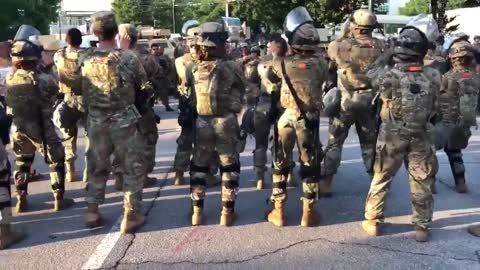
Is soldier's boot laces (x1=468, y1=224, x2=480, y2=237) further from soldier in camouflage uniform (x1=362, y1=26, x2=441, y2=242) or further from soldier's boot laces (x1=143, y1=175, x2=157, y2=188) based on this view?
soldier's boot laces (x1=143, y1=175, x2=157, y2=188)

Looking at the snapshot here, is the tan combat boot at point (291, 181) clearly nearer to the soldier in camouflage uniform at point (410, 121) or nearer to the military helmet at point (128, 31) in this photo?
the soldier in camouflage uniform at point (410, 121)

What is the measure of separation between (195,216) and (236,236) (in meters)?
0.55

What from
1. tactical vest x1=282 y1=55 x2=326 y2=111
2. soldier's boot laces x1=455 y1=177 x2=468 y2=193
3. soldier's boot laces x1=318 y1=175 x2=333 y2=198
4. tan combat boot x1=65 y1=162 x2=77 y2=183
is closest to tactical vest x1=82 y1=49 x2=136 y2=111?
tactical vest x1=282 y1=55 x2=326 y2=111

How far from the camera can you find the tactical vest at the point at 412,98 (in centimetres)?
493

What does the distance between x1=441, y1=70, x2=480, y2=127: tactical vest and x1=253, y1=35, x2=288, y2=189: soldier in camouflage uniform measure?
2.10 m

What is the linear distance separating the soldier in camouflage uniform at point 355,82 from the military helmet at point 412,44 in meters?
1.04

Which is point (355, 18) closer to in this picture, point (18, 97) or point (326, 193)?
point (326, 193)

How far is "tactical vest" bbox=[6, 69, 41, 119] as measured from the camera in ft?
19.4

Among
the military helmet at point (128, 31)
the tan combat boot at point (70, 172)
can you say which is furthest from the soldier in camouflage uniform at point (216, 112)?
the tan combat boot at point (70, 172)

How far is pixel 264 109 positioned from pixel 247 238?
215cm

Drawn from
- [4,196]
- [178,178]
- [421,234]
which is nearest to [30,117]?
[4,196]

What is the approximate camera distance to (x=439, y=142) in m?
6.54

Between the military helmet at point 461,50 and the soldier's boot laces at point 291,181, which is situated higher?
the military helmet at point 461,50

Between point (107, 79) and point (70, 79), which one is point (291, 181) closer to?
point (107, 79)
